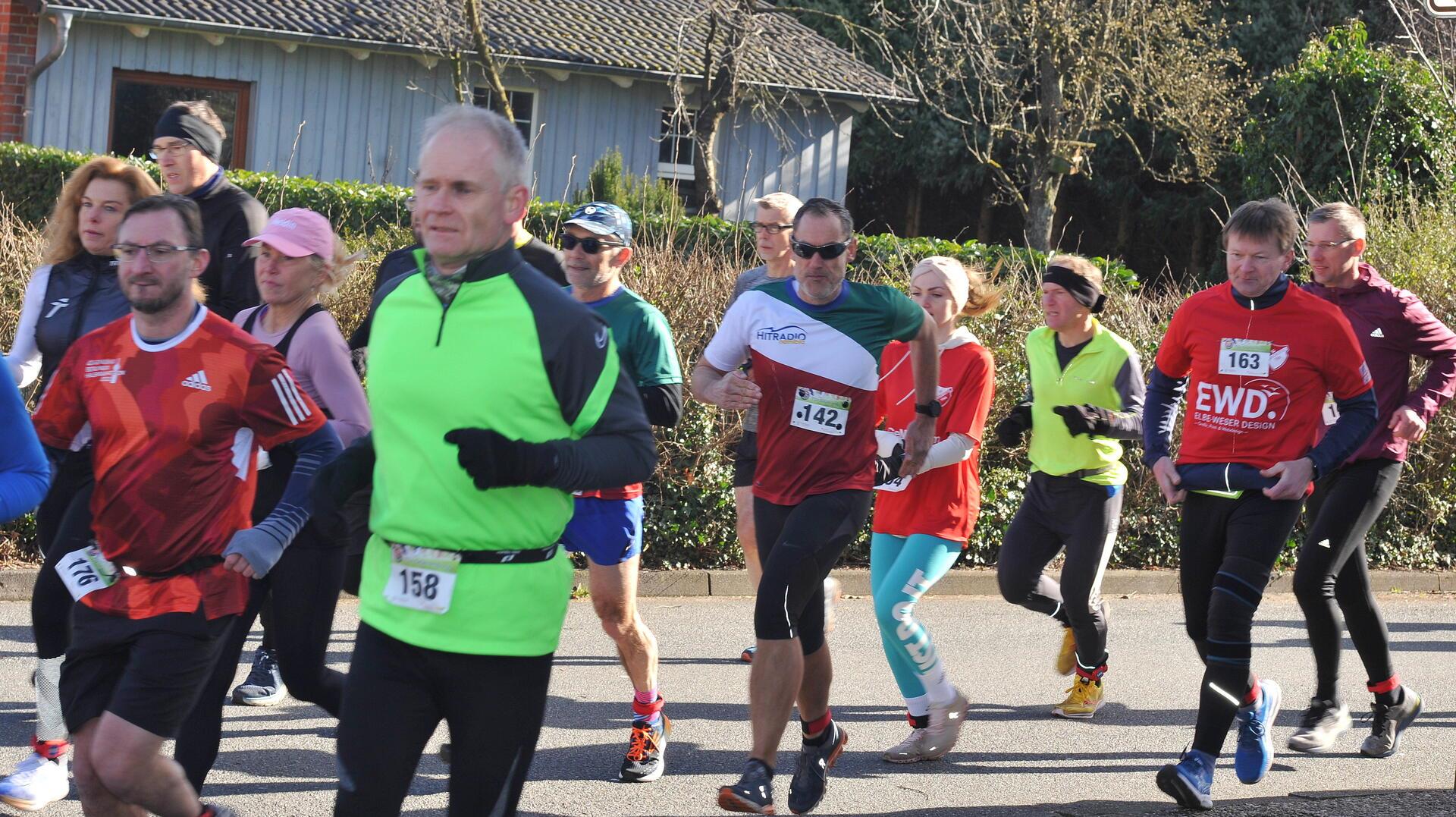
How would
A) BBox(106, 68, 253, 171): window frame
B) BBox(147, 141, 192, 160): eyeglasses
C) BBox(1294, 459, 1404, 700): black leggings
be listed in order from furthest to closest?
BBox(106, 68, 253, 171): window frame, BBox(1294, 459, 1404, 700): black leggings, BBox(147, 141, 192, 160): eyeglasses

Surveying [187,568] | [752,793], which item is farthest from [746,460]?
[187,568]

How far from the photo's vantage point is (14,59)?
79.3 ft

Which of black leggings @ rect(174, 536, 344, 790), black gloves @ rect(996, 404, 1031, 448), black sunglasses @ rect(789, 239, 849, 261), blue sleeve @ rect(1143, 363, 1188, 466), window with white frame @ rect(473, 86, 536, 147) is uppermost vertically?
window with white frame @ rect(473, 86, 536, 147)

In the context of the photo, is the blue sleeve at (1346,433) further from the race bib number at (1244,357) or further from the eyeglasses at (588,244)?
the eyeglasses at (588,244)

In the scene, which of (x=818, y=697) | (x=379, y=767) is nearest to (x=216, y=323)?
(x=379, y=767)

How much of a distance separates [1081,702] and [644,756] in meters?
2.31

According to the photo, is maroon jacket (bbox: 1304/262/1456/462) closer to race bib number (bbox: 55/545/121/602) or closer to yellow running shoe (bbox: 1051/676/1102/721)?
yellow running shoe (bbox: 1051/676/1102/721)

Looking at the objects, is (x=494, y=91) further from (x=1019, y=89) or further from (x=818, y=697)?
(x=818, y=697)

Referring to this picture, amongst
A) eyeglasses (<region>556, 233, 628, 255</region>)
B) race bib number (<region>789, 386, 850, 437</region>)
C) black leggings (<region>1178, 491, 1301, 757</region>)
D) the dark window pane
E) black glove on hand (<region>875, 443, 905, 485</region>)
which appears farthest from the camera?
the dark window pane

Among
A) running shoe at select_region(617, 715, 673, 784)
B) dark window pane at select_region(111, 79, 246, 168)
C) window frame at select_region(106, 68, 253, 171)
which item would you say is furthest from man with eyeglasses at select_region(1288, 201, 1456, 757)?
dark window pane at select_region(111, 79, 246, 168)

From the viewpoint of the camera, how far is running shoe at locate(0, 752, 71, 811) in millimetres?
5148

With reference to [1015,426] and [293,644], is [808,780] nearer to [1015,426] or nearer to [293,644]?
[293,644]

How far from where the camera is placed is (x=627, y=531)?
5.98 meters

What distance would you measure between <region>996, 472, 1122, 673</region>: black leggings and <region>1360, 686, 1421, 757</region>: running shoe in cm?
115
